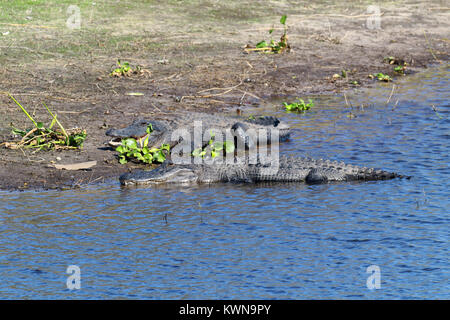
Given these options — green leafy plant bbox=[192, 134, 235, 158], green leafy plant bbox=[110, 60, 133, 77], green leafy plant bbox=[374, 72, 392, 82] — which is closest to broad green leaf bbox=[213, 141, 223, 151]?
green leafy plant bbox=[192, 134, 235, 158]

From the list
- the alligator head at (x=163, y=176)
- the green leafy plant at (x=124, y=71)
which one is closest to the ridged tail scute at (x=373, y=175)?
the alligator head at (x=163, y=176)

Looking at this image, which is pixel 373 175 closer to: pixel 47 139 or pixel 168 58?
pixel 47 139

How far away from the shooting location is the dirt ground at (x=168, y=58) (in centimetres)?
966

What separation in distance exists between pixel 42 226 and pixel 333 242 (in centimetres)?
262

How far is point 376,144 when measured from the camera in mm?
9086

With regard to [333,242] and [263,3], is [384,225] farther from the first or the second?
[263,3]

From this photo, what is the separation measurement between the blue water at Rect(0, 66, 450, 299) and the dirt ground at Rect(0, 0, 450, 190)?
3.31 feet

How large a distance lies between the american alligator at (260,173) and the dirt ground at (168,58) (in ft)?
1.76

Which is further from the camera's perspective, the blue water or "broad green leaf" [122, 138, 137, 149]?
"broad green leaf" [122, 138, 137, 149]

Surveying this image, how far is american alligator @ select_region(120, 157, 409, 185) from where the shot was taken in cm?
784

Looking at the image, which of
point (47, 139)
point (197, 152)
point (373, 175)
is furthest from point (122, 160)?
point (373, 175)

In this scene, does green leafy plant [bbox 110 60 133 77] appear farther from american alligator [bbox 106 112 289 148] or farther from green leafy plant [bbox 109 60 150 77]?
american alligator [bbox 106 112 289 148]

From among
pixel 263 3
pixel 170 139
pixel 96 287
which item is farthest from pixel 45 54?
pixel 96 287

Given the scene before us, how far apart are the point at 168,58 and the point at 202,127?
134 inches
